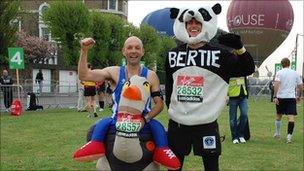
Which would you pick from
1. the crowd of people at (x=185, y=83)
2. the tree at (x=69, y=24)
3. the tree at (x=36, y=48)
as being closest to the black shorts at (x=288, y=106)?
the crowd of people at (x=185, y=83)

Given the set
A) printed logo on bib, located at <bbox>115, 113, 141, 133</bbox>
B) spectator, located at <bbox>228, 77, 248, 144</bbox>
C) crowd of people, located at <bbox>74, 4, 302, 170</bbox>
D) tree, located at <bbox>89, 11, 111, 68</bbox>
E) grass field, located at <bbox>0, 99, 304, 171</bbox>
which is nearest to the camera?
printed logo on bib, located at <bbox>115, 113, 141, 133</bbox>

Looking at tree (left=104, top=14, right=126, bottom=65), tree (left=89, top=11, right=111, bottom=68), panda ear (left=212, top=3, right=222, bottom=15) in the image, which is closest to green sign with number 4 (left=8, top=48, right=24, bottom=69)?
panda ear (left=212, top=3, right=222, bottom=15)

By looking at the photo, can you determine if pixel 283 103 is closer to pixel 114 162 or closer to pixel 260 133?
pixel 260 133

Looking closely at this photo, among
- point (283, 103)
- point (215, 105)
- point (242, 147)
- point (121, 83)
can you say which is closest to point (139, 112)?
point (121, 83)

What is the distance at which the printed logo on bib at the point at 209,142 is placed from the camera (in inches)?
207

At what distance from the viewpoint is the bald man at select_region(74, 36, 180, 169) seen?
504 centimetres

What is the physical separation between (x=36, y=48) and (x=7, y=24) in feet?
106

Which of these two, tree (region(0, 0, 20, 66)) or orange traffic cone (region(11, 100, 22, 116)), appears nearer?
orange traffic cone (region(11, 100, 22, 116))

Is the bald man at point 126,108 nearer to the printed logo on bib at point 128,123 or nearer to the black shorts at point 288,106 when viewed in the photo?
the printed logo on bib at point 128,123

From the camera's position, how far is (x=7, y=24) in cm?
2494

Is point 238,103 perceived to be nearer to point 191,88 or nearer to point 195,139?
point 195,139

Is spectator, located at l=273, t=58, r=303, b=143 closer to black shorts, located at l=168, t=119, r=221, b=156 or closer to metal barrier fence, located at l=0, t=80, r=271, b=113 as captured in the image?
Answer: black shorts, located at l=168, t=119, r=221, b=156

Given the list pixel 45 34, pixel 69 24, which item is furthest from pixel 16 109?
pixel 45 34

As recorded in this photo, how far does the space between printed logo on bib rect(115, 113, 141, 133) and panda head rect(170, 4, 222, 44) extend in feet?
3.33
